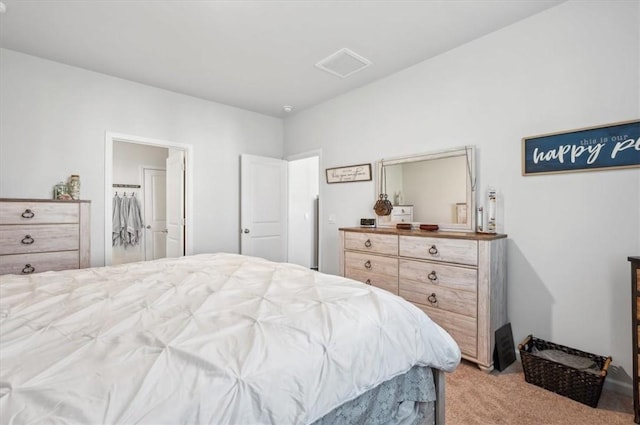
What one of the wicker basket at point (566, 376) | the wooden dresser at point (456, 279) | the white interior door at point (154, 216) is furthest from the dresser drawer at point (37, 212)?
the wicker basket at point (566, 376)

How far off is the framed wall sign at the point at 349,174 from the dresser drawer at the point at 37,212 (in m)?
2.70

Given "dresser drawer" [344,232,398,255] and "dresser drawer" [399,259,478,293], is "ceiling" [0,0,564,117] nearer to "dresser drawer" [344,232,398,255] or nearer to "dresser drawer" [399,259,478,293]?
"dresser drawer" [344,232,398,255]

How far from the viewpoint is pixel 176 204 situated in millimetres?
3986

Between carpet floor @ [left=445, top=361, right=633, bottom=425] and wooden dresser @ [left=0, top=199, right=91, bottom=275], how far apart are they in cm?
314

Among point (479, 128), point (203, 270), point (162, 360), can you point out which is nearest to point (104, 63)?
point (203, 270)

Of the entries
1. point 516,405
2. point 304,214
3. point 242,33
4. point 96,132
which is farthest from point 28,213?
Result: point 304,214

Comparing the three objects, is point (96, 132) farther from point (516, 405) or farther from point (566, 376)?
point (566, 376)

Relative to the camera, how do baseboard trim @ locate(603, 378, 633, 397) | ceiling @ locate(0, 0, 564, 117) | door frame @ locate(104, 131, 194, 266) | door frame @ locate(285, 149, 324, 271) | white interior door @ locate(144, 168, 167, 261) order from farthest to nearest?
white interior door @ locate(144, 168, 167, 261), door frame @ locate(285, 149, 324, 271), door frame @ locate(104, 131, 194, 266), ceiling @ locate(0, 0, 564, 117), baseboard trim @ locate(603, 378, 633, 397)

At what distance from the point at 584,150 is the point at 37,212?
13.8 feet

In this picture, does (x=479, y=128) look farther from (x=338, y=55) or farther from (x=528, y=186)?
(x=338, y=55)

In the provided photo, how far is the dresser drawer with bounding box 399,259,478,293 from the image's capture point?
2.29 m

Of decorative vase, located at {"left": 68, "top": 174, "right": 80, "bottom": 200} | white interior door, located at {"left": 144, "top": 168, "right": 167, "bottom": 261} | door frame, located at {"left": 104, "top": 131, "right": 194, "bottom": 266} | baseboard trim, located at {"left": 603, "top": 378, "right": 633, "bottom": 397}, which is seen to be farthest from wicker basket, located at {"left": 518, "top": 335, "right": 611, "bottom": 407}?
white interior door, located at {"left": 144, "top": 168, "right": 167, "bottom": 261}

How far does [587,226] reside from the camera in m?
2.10

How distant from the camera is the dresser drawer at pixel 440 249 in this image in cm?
228
